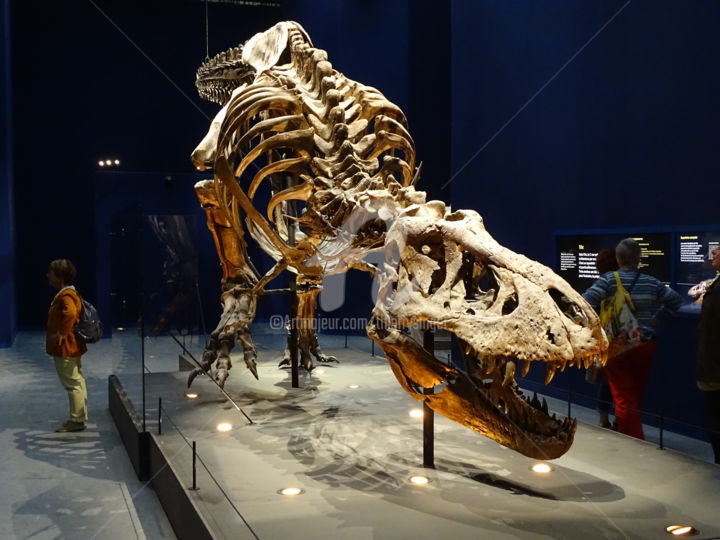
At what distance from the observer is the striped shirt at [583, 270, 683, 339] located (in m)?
5.58

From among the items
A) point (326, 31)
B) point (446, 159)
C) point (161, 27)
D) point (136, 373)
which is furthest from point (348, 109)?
point (161, 27)

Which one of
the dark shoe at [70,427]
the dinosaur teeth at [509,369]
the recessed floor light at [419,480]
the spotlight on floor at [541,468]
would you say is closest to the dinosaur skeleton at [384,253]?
the dinosaur teeth at [509,369]

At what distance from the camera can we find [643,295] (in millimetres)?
5594

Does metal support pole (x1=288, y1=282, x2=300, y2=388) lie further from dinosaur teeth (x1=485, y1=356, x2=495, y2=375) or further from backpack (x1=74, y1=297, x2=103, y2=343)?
dinosaur teeth (x1=485, y1=356, x2=495, y2=375)

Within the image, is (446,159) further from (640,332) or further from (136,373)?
(136,373)

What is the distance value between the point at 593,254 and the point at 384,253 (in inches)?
151

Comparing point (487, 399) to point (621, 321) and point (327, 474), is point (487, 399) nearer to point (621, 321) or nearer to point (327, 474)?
point (327, 474)

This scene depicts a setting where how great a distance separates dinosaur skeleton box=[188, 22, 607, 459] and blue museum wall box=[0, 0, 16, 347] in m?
4.93

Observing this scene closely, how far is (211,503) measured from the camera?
377 centimetres

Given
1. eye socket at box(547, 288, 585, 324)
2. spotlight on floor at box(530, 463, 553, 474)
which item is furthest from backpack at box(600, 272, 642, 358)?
eye socket at box(547, 288, 585, 324)

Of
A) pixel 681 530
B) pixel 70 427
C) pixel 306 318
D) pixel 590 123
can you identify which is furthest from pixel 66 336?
pixel 590 123

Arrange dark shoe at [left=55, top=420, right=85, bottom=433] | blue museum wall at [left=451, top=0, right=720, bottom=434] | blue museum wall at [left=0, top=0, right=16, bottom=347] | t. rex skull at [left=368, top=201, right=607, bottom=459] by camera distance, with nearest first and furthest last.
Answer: t. rex skull at [left=368, top=201, right=607, bottom=459] < blue museum wall at [left=451, top=0, right=720, bottom=434] < dark shoe at [left=55, top=420, right=85, bottom=433] < blue museum wall at [left=0, top=0, right=16, bottom=347]

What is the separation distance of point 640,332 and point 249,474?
10.7ft

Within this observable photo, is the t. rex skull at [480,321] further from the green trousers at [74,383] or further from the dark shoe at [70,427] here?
the dark shoe at [70,427]
